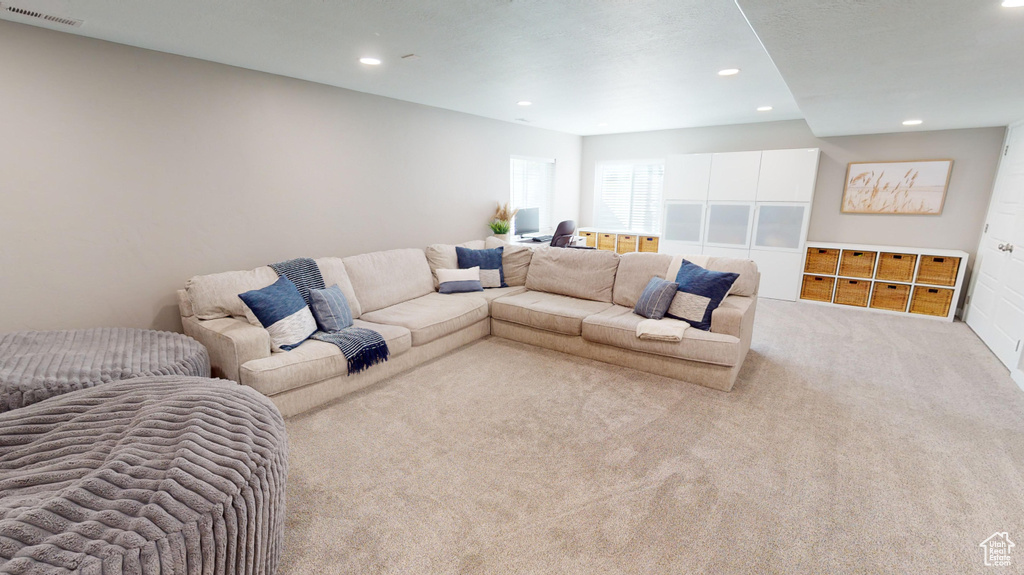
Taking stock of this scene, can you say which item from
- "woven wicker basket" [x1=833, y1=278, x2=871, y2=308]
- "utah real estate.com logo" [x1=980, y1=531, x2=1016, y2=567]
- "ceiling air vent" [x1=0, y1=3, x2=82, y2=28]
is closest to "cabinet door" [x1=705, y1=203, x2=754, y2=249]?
"woven wicker basket" [x1=833, y1=278, x2=871, y2=308]

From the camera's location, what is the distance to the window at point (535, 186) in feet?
20.3

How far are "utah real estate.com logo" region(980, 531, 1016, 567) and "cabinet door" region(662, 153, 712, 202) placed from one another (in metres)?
4.74

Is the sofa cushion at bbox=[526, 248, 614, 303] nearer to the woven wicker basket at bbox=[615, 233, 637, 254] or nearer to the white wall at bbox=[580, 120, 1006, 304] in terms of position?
the woven wicker basket at bbox=[615, 233, 637, 254]

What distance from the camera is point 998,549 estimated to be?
169 centimetres

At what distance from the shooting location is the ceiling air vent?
210cm

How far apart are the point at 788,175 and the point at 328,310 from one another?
554 cm

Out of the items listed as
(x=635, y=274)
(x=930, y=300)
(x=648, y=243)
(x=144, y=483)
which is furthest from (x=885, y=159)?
(x=144, y=483)

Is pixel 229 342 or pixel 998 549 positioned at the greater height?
pixel 229 342

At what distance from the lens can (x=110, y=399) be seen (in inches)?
68.6

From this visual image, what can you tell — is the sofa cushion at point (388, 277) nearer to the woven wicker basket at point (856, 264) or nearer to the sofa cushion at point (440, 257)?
the sofa cushion at point (440, 257)

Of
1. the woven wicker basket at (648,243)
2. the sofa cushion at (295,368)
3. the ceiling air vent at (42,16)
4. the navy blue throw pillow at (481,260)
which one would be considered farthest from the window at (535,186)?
the ceiling air vent at (42,16)

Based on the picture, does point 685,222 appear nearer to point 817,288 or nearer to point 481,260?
point 817,288

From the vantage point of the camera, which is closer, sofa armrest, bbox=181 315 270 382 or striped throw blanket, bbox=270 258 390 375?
sofa armrest, bbox=181 315 270 382

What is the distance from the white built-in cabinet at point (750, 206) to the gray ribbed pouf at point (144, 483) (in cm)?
575
